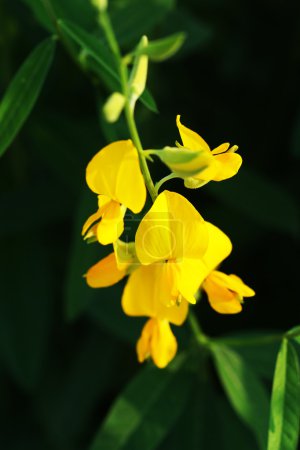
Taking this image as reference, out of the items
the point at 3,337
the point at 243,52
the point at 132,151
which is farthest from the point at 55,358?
the point at 132,151

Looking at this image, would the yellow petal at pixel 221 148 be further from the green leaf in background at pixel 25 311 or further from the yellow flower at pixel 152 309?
the green leaf in background at pixel 25 311

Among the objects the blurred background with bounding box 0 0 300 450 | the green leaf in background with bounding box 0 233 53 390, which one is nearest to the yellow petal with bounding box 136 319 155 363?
the blurred background with bounding box 0 0 300 450

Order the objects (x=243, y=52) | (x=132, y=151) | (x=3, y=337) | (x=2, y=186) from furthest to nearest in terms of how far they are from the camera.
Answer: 1. (x=243, y=52)
2. (x=2, y=186)
3. (x=3, y=337)
4. (x=132, y=151)

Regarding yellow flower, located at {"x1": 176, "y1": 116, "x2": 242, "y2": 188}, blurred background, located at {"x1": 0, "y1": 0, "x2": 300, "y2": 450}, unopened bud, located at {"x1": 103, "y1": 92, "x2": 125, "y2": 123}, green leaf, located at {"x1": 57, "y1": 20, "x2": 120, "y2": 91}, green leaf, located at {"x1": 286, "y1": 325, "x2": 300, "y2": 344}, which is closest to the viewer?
unopened bud, located at {"x1": 103, "y1": 92, "x2": 125, "y2": 123}

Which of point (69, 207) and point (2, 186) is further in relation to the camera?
point (2, 186)

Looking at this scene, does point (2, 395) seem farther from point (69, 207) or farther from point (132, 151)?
point (132, 151)

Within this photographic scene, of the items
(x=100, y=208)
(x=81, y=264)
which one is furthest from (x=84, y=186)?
(x=100, y=208)

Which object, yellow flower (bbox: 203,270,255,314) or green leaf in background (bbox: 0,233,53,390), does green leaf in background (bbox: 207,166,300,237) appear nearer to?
green leaf in background (bbox: 0,233,53,390)

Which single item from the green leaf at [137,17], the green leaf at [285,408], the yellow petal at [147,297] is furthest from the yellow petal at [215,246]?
the green leaf at [137,17]
